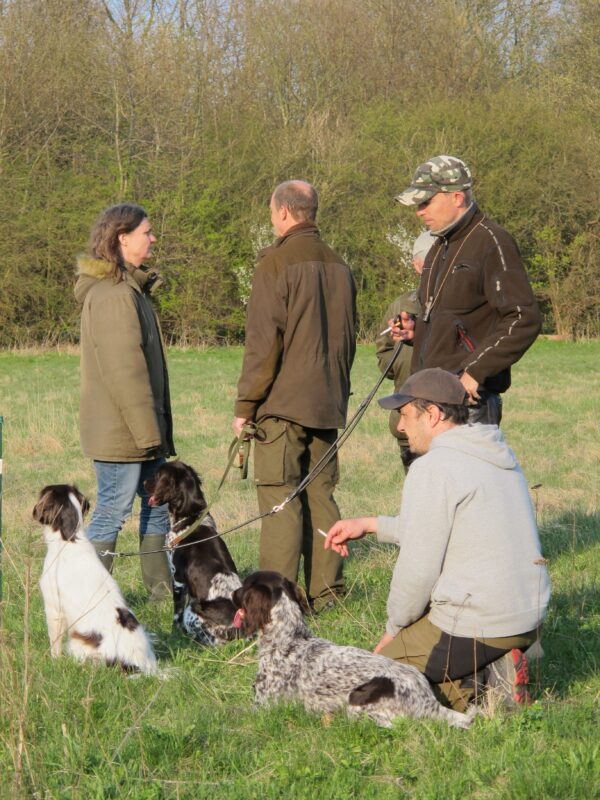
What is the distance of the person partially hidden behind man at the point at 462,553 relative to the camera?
13.3 ft

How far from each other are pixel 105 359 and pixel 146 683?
2.02 meters

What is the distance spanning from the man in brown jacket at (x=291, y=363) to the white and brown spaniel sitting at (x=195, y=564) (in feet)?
1.15

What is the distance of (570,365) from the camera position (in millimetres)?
24438

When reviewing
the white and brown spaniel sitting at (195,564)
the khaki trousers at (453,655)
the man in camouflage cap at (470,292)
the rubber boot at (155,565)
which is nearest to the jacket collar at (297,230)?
the man in camouflage cap at (470,292)

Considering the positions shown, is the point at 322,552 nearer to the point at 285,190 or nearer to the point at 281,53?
the point at 285,190

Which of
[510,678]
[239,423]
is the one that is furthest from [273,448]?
[510,678]

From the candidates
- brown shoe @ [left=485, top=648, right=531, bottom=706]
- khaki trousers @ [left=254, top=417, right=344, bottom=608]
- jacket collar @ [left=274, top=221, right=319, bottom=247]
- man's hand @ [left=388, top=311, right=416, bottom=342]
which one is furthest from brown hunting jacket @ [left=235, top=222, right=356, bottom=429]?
brown shoe @ [left=485, top=648, right=531, bottom=706]

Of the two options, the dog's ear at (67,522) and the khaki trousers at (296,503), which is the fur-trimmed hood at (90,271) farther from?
the dog's ear at (67,522)

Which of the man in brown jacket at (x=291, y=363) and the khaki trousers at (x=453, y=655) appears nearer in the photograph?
the khaki trousers at (x=453, y=655)

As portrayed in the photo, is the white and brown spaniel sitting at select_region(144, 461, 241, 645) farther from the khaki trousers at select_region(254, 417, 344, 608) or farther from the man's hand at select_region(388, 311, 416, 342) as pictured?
the man's hand at select_region(388, 311, 416, 342)

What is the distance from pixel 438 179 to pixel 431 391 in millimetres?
1480

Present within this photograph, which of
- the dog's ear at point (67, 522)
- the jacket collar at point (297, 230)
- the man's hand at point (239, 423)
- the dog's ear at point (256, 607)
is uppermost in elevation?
the jacket collar at point (297, 230)

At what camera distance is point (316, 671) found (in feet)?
13.8

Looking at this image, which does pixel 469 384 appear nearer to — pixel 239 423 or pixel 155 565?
pixel 239 423
